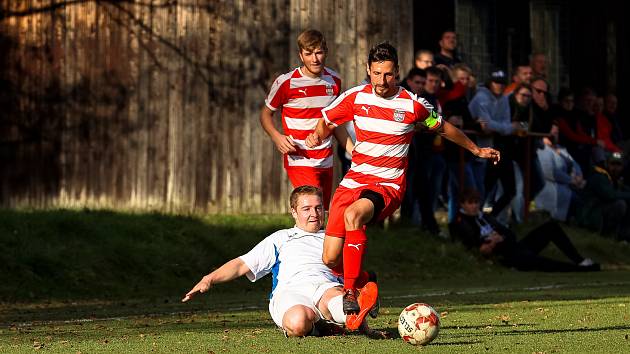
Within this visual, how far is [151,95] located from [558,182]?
20.8 feet

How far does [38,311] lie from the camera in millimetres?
15156

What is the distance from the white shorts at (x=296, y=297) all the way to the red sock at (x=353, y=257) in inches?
6.3

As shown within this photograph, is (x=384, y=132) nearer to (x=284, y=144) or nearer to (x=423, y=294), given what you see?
(x=284, y=144)

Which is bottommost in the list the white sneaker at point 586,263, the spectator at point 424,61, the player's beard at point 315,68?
the white sneaker at point 586,263

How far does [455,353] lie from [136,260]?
8919mm

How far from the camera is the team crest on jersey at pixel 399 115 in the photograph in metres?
12.0

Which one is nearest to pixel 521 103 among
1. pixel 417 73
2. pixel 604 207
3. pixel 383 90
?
pixel 604 207

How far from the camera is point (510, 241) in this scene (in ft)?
67.3

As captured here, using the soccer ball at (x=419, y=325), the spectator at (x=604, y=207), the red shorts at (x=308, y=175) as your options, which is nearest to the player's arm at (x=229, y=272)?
the soccer ball at (x=419, y=325)

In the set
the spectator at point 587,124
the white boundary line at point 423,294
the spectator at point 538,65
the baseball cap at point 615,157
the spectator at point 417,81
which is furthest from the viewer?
the spectator at point 538,65

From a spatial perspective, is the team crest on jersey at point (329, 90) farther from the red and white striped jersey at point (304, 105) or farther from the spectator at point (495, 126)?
the spectator at point (495, 126)

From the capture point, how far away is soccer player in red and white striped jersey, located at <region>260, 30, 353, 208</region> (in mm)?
14945

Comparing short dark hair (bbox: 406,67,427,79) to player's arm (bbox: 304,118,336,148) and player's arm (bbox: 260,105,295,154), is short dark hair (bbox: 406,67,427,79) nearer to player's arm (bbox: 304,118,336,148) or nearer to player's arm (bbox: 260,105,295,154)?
player's arm (bbox: 260,105,295,154)

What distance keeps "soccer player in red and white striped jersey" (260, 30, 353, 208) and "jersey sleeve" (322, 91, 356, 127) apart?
7.59 feet
